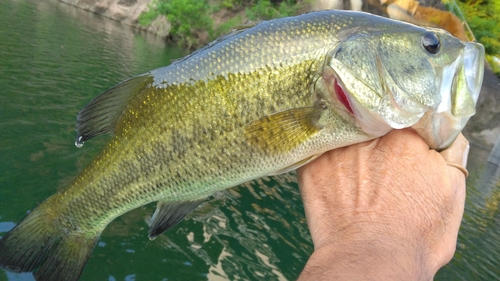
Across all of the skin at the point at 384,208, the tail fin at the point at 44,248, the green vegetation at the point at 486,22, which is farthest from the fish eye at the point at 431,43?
the green vegetation at the point at 486,22

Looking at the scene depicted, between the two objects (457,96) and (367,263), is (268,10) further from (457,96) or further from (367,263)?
(367,263)

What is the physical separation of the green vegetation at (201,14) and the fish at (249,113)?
107ft

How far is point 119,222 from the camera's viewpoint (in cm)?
590

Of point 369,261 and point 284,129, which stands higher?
point 284,129

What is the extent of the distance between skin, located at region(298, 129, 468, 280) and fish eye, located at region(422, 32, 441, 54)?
45 cm

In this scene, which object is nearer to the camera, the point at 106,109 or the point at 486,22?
the point at 106,109

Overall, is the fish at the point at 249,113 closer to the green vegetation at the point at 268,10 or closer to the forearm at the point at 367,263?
the forearm at the point at 367,263

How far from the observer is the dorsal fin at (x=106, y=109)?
244cm

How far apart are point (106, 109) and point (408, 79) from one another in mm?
1881

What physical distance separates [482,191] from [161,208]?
15531 millimetres

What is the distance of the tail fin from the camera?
2.38 m

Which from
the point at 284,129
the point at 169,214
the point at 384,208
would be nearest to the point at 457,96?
the point at 384,208

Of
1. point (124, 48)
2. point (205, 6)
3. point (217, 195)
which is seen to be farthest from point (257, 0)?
point (217, 195)

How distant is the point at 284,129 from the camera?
2145 millimetres
